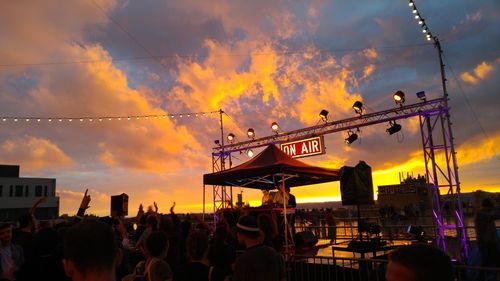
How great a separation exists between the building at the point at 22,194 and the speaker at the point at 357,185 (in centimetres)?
6753

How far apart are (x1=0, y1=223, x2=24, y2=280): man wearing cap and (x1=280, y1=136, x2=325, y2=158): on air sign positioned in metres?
11.9

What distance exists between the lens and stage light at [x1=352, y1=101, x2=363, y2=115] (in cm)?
1426

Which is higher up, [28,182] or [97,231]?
[28,182]

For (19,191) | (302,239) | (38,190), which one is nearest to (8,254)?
(302,239)

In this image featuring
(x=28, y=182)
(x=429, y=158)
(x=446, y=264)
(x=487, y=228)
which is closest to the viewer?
(x=446, y=264)

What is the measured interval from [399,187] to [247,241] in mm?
73815

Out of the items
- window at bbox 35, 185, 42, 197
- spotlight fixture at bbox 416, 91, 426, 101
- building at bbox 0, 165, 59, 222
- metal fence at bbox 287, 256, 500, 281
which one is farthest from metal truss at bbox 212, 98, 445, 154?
window at bbox 35, 185, 42, 197

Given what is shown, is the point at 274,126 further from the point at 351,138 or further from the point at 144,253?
the point at 144,253

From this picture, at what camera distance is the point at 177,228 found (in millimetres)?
5746

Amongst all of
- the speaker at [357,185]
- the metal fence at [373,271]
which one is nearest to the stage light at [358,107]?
the speaker at [357,185]

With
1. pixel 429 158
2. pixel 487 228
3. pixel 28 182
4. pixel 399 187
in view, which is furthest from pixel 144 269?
pixel 28 182

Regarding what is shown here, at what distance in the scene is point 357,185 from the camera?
8297 millimetres

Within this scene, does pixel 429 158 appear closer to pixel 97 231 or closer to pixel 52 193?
pixel 97 231

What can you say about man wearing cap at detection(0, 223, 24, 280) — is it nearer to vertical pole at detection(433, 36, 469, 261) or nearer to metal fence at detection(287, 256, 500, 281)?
metal fence at detection(287, 256, 500, 281)
